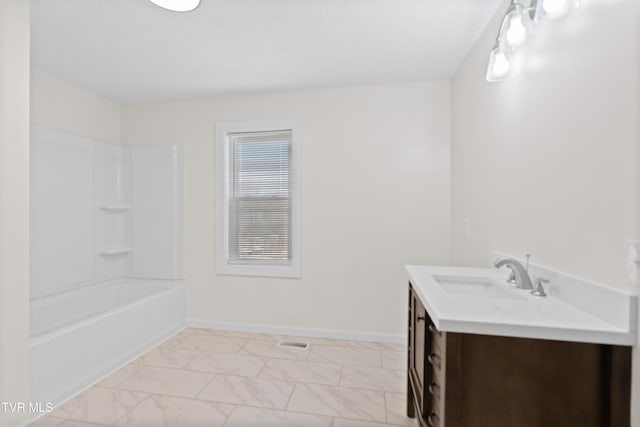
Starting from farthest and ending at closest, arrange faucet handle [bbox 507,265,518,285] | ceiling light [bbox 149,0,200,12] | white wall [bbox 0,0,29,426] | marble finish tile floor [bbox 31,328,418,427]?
marble finish tile floor [bbox 31,328,418,427], ceiling light [bbox 149,0,200,12], white wall [bbox 0,0,29,426], faucet handle [bbox 507,265,518,285]

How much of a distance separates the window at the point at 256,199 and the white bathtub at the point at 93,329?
27.5 inches

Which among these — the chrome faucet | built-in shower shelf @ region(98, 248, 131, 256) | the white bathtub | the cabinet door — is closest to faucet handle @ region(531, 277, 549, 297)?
the chrome faucet

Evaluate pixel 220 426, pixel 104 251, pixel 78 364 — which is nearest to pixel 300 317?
pixel 220 426

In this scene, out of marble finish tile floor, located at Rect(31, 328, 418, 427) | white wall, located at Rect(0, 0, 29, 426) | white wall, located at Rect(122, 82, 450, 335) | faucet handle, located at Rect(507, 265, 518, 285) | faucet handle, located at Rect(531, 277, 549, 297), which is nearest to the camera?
faucet handle, located at Rect(531, 277, 549, 297)

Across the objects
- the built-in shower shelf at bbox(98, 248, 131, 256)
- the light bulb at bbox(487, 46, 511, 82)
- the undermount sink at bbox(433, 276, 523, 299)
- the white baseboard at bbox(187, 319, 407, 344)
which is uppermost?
the light bulb at bbox(487, 46, 511, 82)

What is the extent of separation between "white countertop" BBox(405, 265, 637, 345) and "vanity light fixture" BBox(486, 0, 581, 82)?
1.02 meters

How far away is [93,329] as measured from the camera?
88.7 inches

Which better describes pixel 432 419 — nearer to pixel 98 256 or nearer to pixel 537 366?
pixel 537 366

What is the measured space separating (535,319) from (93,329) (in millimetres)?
2683

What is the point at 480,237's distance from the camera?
2.12 metres

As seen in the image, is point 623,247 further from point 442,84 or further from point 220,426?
point 442,84

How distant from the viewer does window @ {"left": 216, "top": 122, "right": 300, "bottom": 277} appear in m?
3.17

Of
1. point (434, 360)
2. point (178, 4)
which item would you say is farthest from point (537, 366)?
point (178, 4)

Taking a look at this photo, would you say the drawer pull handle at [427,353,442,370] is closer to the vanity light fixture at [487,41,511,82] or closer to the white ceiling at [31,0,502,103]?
the vanity light fixture at [487,41,511,82]
